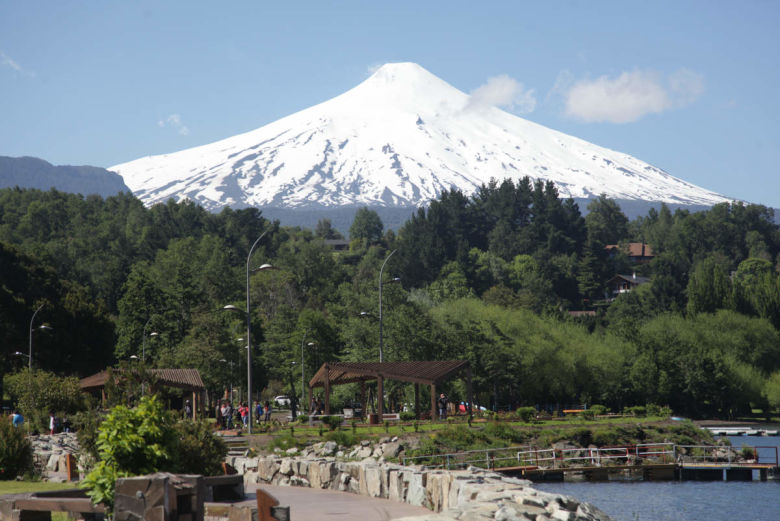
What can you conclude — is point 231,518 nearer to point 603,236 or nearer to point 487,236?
point 487,236

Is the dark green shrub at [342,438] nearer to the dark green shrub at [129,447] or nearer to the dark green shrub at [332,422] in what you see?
the dark green shrub at [332,422]

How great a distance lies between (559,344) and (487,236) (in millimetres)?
78262

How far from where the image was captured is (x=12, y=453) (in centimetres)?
2184

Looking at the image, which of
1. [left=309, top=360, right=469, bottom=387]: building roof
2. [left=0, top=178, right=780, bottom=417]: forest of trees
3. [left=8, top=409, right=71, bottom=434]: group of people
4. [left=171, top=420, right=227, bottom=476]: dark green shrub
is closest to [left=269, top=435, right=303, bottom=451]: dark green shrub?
[left=309, top=360, right=469, bottom=387]: building roof

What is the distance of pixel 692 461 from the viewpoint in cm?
4153

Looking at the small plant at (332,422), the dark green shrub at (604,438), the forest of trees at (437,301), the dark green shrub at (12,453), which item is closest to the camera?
the dark green shrub at (12,453)

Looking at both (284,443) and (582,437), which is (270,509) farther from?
(582,437)

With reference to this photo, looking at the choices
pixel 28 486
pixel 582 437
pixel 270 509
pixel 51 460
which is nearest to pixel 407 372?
pixel 582 437

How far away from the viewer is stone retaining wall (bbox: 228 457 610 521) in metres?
15.2

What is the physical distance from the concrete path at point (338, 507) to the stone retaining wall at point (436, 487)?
0.37 metres

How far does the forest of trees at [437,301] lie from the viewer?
233 feet

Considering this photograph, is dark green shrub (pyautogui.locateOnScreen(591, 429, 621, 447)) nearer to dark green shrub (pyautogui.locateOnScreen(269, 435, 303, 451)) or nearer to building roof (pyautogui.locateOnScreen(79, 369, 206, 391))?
dark green shrub (pyautogui.locateOnScreen(269, 435, 303, 451))

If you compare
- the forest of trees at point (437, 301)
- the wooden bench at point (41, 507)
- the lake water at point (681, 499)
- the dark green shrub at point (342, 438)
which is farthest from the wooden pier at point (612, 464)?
the forest of trees at point (437, 301)

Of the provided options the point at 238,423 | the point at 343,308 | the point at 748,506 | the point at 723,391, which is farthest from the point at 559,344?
the point at 748,506
